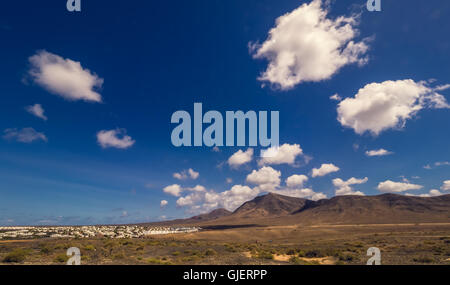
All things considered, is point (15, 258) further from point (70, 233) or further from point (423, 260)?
point (70, 233)

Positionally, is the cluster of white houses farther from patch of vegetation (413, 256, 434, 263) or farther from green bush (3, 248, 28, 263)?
patch of vegetation (413, 256, 434, 263)

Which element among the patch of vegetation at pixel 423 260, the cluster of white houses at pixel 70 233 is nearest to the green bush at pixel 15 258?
the patch of vegetation at pixel 423 260

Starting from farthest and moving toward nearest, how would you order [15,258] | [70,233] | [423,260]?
[70,233] → [423,260] → [15,258]

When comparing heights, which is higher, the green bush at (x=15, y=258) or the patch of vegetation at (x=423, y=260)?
the green bush at (x=15, y=258)

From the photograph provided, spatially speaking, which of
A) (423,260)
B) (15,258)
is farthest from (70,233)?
(423,260)

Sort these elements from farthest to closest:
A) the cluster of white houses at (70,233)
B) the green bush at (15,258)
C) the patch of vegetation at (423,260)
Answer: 1. the cluster of white houses at (70,233)
2. the patch of vegetation at (423,260)
3. the green bush at (15,258)

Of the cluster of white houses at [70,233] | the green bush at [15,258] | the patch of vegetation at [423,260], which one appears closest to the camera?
the green bush at [15,258]

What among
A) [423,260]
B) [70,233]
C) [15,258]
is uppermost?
[15,258]

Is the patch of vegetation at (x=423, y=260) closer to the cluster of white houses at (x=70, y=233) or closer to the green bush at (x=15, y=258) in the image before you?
the green bush at (x=15, y=258)

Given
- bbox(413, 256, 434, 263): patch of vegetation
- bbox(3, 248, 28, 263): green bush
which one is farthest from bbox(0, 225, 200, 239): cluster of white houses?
bbox(413, 256, 434, 263): patch of vegetation
